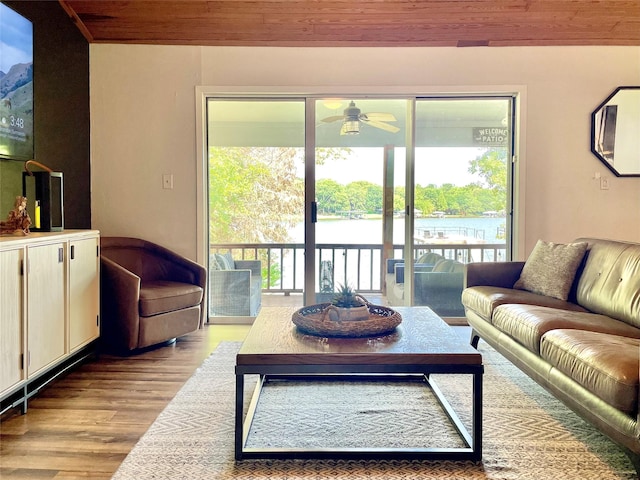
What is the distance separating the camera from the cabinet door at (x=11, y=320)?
212cm

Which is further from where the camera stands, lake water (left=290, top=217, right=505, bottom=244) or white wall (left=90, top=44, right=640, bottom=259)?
lake water (left=290, top=217, right=505, bottom=244)

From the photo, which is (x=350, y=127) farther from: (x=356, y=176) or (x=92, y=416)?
(x=92, y=416)

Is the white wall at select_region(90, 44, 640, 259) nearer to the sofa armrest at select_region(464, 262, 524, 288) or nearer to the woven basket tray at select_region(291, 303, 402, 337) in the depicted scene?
the sofa armrest at select_region(464, 262, 524, 288)

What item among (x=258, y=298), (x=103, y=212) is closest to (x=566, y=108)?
(x=258, y=298)

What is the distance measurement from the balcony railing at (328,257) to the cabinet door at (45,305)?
169 centimetres

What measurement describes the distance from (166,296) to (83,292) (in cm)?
56

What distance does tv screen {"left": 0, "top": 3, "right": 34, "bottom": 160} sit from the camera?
2764mm

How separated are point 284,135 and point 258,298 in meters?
1.48

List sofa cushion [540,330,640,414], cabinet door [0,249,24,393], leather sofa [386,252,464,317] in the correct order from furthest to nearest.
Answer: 1. leather sofa [386,252,464,317]
2. cabinet door [0,249,24,393]
3. sofa cushion [540,330,640,414]

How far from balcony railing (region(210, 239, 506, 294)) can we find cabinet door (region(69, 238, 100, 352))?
1271mm

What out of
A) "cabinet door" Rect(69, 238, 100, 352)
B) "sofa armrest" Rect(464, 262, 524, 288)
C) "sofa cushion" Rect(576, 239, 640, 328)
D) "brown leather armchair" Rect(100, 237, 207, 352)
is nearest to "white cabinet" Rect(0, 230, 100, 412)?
"cabinet door" Rect(69, 238, 100, 352)

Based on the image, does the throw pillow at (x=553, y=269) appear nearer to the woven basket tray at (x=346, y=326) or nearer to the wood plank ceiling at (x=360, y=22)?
the woven basket tray at (x=346, y=326)

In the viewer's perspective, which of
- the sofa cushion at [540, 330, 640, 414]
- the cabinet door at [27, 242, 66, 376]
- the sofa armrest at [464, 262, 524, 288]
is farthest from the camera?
the sofa armrest at [464, 262, 524, 288]

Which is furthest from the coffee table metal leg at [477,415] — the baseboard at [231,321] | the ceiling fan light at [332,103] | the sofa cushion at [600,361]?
the ceiling fan light at [332,103]
